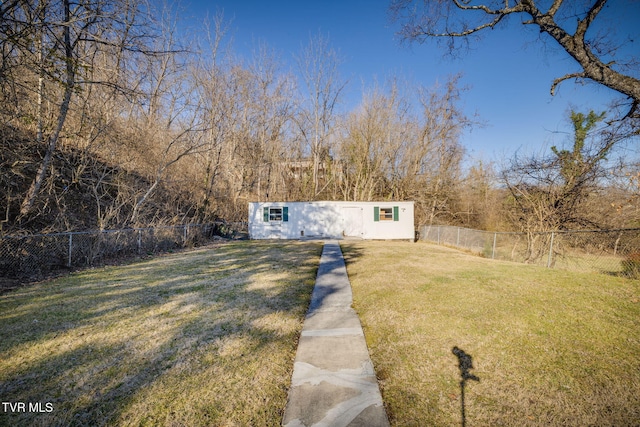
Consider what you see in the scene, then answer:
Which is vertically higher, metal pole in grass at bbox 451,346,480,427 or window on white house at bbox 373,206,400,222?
window on white house at bbox 373,206,400,222

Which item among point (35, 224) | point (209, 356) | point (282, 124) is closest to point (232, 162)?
point (282, 124)

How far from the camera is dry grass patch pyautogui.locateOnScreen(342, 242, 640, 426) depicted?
76.8 inches

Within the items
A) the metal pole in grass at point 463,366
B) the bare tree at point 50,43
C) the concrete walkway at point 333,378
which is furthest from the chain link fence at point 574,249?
the bare tree at point 50,43

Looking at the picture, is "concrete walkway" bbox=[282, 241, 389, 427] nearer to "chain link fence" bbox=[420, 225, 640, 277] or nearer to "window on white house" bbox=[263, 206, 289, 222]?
"chain link fence" bbox=[420, 225, 640, 277]

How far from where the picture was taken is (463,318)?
3.53 m

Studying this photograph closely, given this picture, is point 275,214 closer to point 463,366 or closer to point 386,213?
point 386,213

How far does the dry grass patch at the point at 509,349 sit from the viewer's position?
1951mm

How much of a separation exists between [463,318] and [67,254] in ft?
30.5

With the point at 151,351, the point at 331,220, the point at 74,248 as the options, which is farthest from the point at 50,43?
the point at 331,220

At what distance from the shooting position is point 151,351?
2832 millimetres

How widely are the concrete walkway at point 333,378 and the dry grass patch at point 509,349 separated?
14 centimetres

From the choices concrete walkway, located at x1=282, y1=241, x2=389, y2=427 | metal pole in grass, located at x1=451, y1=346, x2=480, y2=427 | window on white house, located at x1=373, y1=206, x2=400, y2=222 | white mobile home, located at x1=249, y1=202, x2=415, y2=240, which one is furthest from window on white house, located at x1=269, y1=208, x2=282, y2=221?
metal pole in grass, located at x1=451, y1=346, x2=480, y2=427

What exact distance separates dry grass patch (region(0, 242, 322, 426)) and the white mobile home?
10427mm

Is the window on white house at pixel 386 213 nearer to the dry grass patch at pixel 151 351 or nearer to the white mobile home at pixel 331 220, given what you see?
the white mobile home at pixel 331 220
